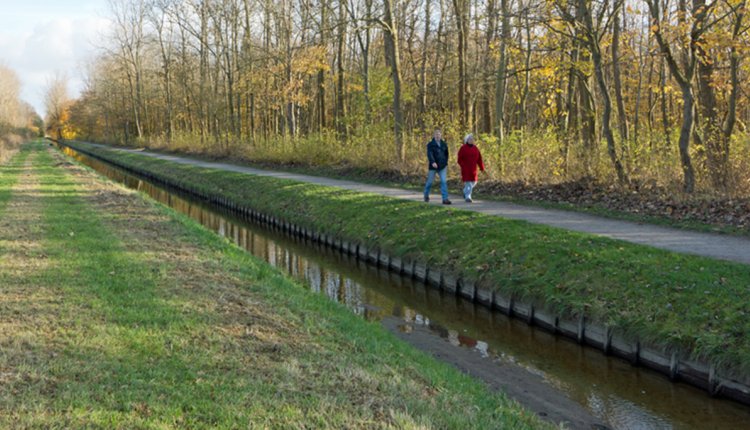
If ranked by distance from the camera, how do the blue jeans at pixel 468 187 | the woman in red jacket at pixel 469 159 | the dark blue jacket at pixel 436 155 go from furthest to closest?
the blue jeans at pixel 468 187 < the dark blue jacket at pixel 436 155 < the woman in red jacket at pixel 469 159

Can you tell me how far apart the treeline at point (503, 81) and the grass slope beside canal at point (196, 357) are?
9.66 m

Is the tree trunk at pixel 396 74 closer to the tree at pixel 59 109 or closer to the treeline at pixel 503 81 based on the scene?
the treeline at pixel 503 81

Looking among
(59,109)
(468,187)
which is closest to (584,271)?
(468,187)

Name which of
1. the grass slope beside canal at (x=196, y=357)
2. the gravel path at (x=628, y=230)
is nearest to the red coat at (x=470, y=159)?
the gravel path at (x=628, y=230)

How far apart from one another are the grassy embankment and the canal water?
1.62 ft

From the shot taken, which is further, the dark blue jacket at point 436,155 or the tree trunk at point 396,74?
the tree trunk at point 396,74

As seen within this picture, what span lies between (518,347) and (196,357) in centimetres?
467

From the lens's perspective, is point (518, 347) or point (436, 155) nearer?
point (518, 347)

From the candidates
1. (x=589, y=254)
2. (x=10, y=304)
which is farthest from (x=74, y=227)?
(x=589, y=254)

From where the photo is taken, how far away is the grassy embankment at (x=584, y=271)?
6852 mm

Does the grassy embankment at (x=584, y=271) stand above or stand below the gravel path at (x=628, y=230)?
below

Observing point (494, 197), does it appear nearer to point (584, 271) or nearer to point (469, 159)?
point (469, 159)

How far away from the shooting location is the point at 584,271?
8.90 m

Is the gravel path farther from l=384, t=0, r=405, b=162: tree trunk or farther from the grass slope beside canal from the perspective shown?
l=384, t=0, r=405, b=162: tree trunk
